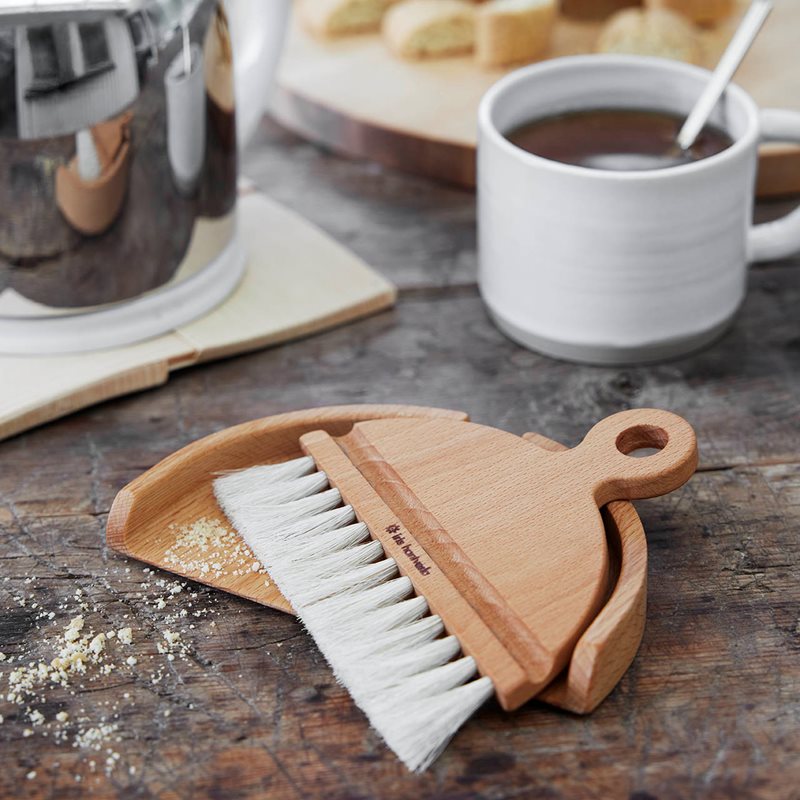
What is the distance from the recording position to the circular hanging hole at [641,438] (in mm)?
558

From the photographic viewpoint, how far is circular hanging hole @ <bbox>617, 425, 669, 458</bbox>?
1.83 feet

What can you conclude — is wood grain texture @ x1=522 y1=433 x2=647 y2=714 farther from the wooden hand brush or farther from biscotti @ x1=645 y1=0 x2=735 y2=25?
biscotti @ x1=645 y1=0 x2=735 y2=25

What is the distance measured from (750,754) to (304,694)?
0.63 ft

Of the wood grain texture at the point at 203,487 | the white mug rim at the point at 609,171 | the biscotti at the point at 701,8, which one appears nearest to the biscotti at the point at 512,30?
the biscotti at the point at 701,8

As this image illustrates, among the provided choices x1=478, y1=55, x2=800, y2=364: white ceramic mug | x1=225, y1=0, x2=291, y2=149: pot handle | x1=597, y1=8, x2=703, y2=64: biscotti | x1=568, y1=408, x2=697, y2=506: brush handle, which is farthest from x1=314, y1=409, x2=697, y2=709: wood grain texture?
x1=597, y1=8, x2=703, y2=64: biscotti

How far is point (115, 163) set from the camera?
25.7 inches

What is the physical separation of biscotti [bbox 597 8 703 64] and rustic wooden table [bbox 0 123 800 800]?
0.25 m

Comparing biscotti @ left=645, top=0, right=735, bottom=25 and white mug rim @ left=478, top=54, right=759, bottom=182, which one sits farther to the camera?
biscotti @ left=645, top=0, right=735, bottom=25

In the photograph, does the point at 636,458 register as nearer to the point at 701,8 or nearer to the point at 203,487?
the point at 203,487

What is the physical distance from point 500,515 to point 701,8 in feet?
2.27

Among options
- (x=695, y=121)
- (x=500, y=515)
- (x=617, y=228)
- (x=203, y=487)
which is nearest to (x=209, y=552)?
(x=203, y=487)

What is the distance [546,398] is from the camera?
70 cm

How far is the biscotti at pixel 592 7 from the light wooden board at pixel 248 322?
1.28 feet

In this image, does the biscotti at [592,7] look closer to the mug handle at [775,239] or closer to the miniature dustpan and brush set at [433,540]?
the mug handle at [775,239]
